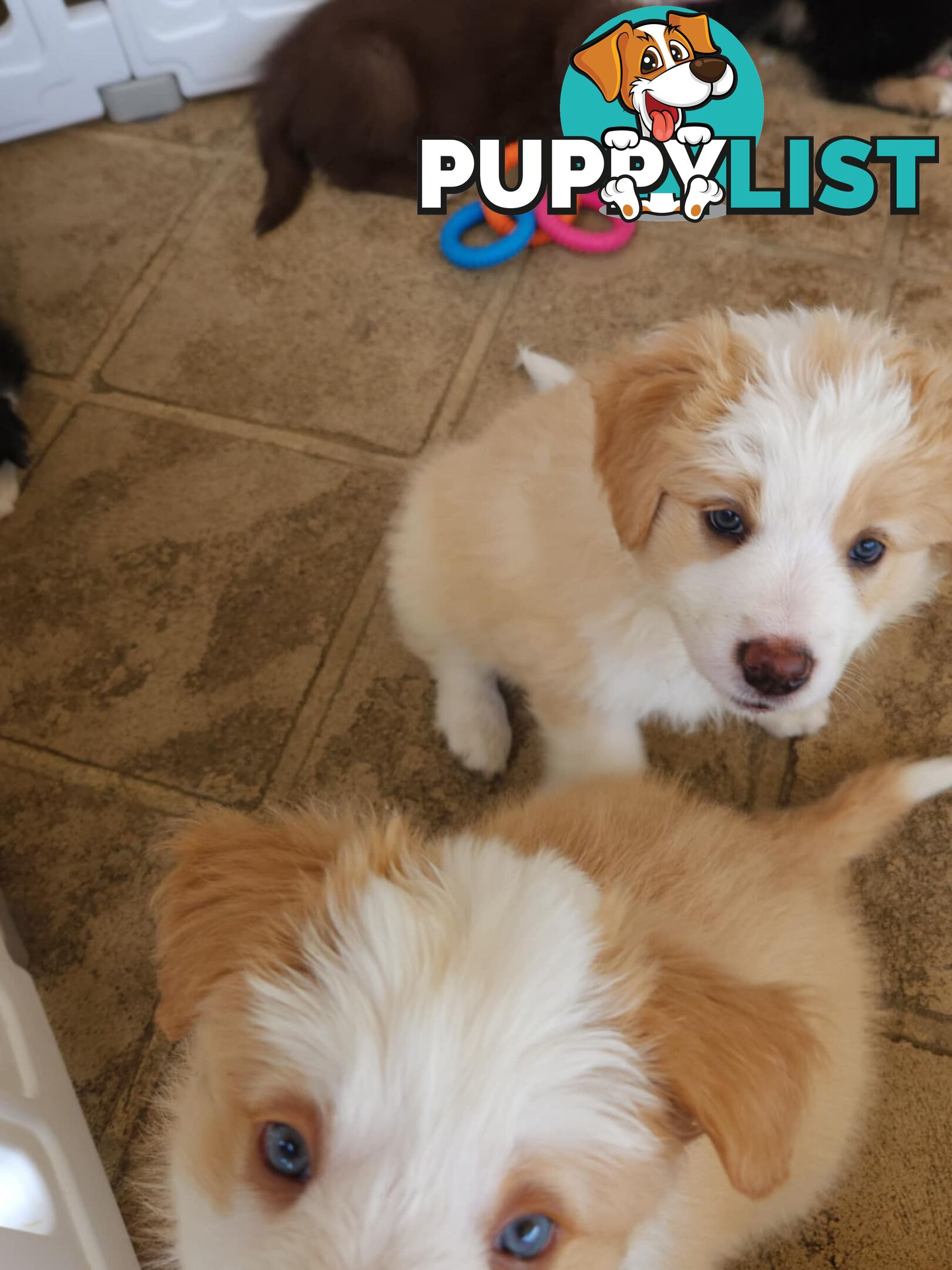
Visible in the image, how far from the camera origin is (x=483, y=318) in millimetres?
2346

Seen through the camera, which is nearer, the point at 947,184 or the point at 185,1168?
the point at 185,1168

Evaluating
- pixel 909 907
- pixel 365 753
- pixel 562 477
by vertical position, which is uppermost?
pixel 562 477

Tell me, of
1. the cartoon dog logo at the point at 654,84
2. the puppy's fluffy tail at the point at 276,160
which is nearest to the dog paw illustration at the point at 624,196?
the cartoon dog logo at the point at 654,84

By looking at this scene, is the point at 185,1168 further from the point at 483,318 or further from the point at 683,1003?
the point at 483,318

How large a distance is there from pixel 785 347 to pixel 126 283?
6.26ft

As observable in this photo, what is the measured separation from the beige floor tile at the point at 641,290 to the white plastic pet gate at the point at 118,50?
1.11 m

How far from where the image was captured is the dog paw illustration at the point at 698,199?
2500 mm

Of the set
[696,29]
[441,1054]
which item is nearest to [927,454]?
[441,1054]

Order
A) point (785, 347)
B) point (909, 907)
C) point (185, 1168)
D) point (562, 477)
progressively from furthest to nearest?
point (909, 907)
point (562, 477)
point (785, 347)
point (185, 1168)

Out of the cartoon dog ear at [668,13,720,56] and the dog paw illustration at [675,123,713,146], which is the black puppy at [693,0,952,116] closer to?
the cartoon dog ear at [668,13,720,56]

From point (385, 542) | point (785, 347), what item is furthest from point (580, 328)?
point (785, 347)

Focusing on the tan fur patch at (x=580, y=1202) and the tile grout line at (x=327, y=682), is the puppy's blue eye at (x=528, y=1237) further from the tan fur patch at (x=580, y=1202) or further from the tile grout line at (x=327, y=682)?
the tile grout line at (x=327, y=682)

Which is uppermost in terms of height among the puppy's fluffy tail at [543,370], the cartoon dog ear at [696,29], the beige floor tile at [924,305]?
the cartoon dog ear at [696,29]

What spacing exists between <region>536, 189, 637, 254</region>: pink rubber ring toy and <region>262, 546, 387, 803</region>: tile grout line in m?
0.98
